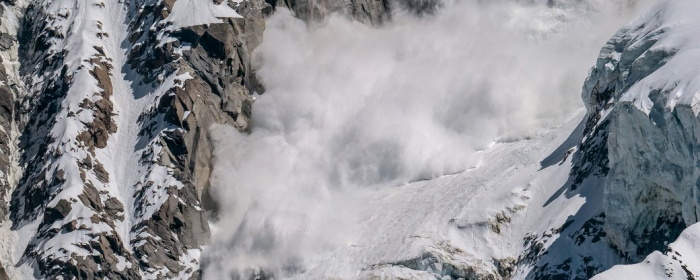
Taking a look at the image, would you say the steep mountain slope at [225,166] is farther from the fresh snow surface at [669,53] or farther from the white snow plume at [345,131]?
the white snow plume at [345,131]

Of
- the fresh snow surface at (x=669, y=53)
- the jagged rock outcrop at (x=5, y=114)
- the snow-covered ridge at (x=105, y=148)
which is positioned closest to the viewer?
the fresh snow surface at (x=669, y=53)

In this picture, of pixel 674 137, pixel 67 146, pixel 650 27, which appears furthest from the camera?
pixel 67 146

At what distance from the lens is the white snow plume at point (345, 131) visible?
557 ft

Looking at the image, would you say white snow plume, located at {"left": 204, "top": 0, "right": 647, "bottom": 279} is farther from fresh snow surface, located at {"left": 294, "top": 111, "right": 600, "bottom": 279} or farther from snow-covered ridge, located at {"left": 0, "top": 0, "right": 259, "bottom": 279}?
snow-covered ridge, located at {"left": 0, "top": 0, "right": 259, "bottom": 279}

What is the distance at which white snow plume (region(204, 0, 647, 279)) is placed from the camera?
170 metres

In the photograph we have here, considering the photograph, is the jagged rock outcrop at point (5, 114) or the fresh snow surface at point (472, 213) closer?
the fresh snow surface at point (472, 213)

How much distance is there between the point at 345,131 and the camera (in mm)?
189875

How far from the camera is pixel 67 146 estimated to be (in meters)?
175

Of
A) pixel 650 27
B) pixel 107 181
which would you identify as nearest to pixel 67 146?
pixel 107 181

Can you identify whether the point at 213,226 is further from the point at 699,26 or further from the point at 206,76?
the point at 699,26

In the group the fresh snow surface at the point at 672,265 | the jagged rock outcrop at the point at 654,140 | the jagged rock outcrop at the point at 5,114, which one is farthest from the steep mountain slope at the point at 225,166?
the fresh snow surface at the point at 672,265

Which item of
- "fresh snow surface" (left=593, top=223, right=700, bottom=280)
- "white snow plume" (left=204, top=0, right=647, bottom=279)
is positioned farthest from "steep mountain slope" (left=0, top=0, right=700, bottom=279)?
"fresh snow surface" (left=593, top=223, right=700, bottom=280)

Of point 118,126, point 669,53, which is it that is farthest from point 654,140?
point 118,126

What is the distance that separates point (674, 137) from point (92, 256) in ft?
247
